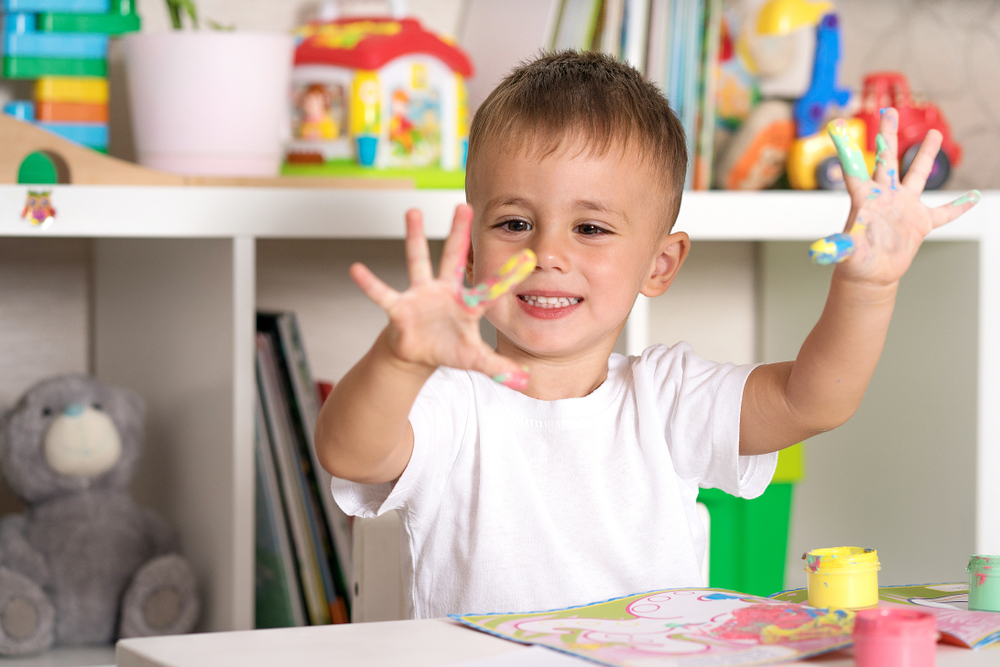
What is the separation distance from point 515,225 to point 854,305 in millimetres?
255

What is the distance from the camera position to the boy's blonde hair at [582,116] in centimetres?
76

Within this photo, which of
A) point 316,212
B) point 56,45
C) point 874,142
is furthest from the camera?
point 874,142

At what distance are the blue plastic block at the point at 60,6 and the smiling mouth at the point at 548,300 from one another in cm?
63

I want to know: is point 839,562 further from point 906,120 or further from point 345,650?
point 906,120

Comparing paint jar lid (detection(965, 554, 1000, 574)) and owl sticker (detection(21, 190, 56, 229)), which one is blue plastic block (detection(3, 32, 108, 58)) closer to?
owl sticker (detection(21, 190, 56, 229))

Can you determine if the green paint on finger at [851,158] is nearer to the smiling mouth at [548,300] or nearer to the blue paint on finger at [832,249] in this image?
the blue paint on finger at [832,249]

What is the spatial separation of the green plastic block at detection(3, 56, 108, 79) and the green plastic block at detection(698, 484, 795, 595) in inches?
33.2

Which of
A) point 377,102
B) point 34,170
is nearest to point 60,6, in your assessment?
point 34,170

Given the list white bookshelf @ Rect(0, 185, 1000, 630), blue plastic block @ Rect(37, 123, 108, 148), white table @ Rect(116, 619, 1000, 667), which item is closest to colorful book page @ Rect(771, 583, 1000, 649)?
white table @ Rect(116, 619, 1000, 667)

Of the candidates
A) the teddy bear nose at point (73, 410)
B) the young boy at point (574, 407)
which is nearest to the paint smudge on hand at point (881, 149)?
the young boy at point (574, 407)

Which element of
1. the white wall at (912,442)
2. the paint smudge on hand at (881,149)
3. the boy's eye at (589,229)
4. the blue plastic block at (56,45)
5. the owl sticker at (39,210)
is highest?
the blue plastic block at (56,45)

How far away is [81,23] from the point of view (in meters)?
1.08

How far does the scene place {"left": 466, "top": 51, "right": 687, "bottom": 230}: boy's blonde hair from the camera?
2.50 ft

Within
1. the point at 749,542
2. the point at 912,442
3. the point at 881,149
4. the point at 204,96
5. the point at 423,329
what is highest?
the point at 204,96
